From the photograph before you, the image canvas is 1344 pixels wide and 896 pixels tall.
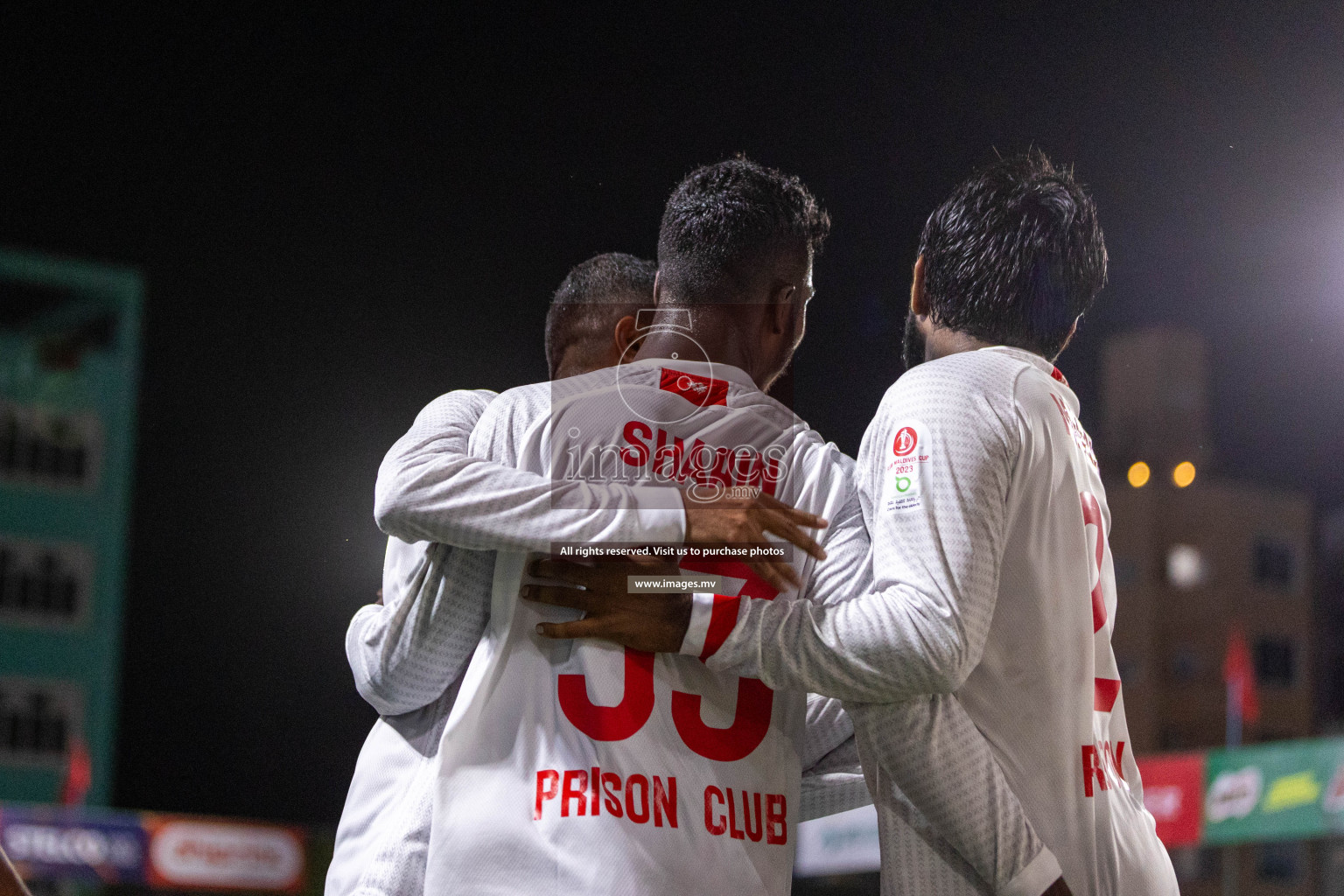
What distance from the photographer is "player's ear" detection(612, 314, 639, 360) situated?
1340mm

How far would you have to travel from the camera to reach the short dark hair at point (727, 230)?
4.22 feet

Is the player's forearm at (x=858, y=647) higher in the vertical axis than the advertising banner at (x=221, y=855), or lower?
higher

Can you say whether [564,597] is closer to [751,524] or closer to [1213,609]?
[751,524]

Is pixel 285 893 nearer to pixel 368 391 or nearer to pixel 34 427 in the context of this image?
pixel 368 391

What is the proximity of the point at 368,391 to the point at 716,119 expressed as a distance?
0.71 metres

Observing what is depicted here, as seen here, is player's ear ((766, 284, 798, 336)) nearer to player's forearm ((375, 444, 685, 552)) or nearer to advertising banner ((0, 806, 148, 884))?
player's forearm ((375, 444, 685, 552))

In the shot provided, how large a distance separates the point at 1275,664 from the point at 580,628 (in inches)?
946

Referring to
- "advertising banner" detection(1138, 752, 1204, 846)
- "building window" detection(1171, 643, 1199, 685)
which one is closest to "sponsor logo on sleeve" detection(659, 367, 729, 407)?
"advertising banner" detection(1138, 752, 1204, 846)

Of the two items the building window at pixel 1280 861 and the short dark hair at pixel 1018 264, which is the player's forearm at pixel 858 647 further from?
the building window at pixel 1280 861

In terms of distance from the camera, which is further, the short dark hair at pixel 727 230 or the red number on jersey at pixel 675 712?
the short dark hair at pixel 727 230

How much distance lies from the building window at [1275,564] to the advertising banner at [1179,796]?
14.1 m

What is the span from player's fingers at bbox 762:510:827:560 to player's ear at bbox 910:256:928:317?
32 centimetres

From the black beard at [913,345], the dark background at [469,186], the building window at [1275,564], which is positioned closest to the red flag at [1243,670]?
the building window at [1275,564]

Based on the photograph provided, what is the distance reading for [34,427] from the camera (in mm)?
15484
